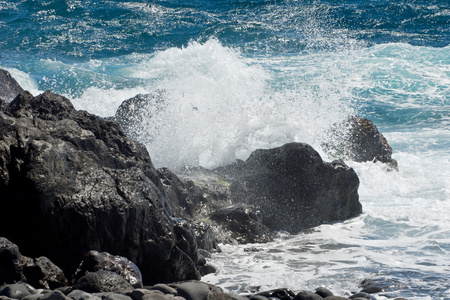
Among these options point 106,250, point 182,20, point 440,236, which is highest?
point 182,20

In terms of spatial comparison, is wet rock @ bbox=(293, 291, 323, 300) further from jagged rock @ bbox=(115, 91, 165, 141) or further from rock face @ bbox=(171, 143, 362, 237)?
jagged rock @ bbox=(115, 91, 165, 141)

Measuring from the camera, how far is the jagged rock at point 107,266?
157 inches

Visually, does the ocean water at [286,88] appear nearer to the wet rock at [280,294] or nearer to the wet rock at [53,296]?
the wet rock at [280,294]

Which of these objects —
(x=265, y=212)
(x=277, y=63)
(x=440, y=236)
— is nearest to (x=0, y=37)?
(x=277, y=63)

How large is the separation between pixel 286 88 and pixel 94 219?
38.8 ft

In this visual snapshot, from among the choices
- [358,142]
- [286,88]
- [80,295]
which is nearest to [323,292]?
[80,295]

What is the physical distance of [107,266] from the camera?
13.2 feet

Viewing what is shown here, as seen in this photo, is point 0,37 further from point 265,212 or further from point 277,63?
point 265,212

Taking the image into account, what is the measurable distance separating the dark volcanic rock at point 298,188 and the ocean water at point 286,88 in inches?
9.6

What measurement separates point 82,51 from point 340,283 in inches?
638

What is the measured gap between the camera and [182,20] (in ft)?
73.1

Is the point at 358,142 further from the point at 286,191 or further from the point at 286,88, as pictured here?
the point at 286,88

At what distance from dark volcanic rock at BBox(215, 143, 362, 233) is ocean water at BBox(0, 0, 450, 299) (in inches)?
9.6

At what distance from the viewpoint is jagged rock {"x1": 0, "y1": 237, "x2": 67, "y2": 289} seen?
12.5 feet
